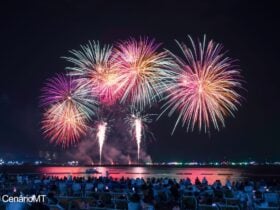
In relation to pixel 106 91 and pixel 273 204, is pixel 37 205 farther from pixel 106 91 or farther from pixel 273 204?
pixel 106 91

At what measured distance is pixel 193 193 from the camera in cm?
2042

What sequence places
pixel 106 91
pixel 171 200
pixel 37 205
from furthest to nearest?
pixel 106 91 → pixel 171 200 → pixel 37 205

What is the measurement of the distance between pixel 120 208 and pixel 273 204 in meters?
5.59

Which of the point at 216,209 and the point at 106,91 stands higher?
the point at 106,91

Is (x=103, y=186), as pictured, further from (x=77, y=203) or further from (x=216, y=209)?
(x=216, y=209)

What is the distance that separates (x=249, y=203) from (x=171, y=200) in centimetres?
302

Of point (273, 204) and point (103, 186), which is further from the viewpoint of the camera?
point (103, 186)

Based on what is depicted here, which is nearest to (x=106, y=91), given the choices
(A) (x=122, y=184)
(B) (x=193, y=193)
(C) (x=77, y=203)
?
(A) (x=122, y=184)

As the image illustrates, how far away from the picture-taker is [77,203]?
55.6 ft

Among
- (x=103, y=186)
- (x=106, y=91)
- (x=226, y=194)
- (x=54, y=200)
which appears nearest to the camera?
(x=54, y=200)

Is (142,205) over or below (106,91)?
below

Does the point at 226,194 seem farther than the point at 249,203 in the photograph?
Yes

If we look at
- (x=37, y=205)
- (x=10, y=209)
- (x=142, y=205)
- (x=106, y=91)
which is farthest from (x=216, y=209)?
(x=106, y=91)

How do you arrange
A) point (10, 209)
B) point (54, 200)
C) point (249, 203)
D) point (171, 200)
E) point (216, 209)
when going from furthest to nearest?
point (171, 200) → point (249, 203) → point (54, 200) → point (216, 209) → point (10, 209)
